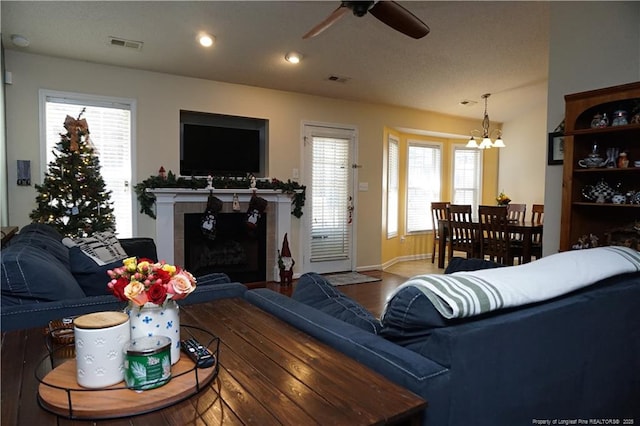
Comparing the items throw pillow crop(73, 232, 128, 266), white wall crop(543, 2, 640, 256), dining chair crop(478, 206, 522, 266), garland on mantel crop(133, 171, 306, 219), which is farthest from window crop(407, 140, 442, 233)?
throw pillow crop(73, 232, 128, 266)

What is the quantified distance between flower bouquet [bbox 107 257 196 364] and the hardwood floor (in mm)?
2573

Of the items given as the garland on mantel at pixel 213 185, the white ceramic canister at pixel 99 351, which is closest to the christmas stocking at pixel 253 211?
the garland on mantel at pixel 213 185

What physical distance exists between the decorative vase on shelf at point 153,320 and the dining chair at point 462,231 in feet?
16.3

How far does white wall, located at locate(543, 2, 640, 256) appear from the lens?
2.94 meters

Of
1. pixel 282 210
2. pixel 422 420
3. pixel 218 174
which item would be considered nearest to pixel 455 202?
pixel 282 210

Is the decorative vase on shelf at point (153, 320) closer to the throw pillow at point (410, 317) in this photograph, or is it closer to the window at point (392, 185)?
the throw pillow at point (410, 317)

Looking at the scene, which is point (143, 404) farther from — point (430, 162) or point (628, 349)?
point (430, 162)

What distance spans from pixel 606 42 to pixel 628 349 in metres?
2.54

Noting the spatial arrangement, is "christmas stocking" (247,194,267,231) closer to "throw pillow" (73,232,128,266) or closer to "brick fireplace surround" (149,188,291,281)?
"brick fireplace surround" (149,188,291,281)

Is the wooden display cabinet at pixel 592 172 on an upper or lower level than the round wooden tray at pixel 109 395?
upper

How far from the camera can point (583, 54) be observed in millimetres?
3201

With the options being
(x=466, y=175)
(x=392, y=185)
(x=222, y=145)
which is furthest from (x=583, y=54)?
(x=466, y=175)

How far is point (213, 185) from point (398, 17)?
295 centimetres

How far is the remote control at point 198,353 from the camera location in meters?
1.07
